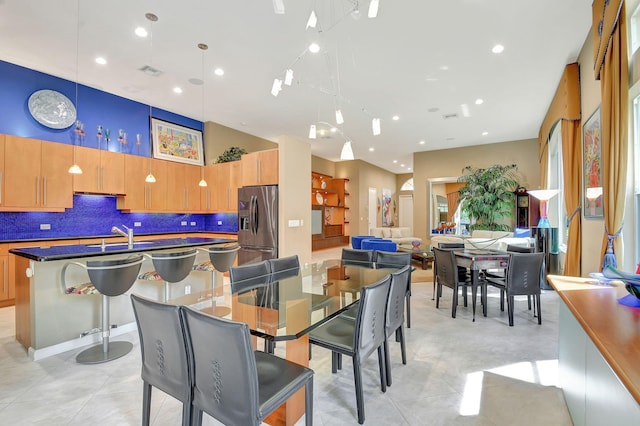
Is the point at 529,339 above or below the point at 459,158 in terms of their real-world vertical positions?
below

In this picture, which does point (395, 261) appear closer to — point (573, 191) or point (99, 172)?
point (573, 191)

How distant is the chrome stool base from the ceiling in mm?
3368

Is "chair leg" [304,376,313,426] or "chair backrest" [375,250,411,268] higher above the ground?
"chair backrest" [375,250,411,268]

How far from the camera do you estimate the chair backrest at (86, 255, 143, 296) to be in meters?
2.44

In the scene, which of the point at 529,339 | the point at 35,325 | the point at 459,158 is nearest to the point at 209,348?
the point at 35,325

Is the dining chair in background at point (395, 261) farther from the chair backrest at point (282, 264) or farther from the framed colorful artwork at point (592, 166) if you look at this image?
the framed colorful artwork at point (592, 166)

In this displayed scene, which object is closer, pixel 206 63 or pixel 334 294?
pixel 334 294

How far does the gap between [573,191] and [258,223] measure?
4640mm

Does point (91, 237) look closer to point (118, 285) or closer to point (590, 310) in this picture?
point (118, 285)

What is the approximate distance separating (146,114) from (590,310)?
685 cm

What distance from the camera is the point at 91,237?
192 inches

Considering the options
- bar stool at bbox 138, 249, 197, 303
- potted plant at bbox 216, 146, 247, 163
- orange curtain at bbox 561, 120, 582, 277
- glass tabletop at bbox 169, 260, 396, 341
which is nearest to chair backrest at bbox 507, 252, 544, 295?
orange curtain at bbox 561, 120, 582, 277

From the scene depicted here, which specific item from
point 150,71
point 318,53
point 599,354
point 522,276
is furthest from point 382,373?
point 150,71

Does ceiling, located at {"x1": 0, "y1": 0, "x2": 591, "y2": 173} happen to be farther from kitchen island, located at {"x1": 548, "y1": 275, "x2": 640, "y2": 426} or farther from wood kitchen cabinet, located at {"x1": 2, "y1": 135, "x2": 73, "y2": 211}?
kitchen island, located at {"x1": 548, "y1": 275, "x2": 640, "y2": 426}
